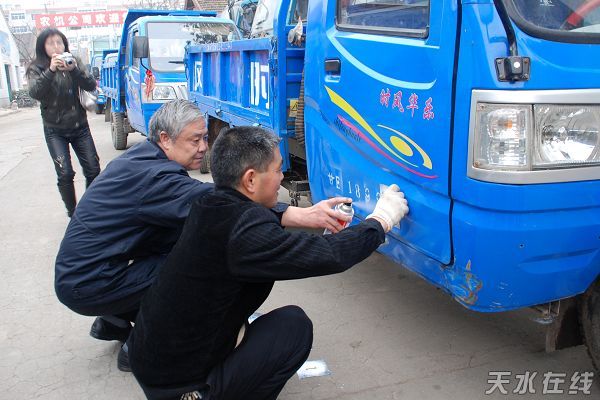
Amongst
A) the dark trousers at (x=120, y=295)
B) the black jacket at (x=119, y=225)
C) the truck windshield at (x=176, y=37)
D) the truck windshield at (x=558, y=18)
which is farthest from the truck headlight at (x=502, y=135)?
the truck windshield at (x=176, y=37)

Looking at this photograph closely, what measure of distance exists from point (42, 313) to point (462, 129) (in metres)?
2.91

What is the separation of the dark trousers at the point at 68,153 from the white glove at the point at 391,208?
374 cm

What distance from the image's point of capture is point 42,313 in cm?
353

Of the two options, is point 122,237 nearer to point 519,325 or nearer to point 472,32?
point 472,32

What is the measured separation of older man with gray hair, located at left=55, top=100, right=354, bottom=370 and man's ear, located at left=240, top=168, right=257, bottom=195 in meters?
0.42

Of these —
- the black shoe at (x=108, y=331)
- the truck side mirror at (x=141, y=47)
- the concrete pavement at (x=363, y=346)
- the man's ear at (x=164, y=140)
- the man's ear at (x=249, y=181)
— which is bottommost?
the concrete pavement at (x=363, y=346)

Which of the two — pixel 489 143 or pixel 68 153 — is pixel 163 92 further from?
pixel 489 143

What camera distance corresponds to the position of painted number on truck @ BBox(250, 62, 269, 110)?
3934mm

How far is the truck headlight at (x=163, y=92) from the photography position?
8258 mm

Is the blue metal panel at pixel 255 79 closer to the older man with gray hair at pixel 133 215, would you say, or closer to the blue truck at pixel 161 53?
the older man with gray hair at pixel 133 215

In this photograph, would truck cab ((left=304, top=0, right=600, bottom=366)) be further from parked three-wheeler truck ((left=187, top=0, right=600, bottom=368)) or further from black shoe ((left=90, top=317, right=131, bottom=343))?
black shoe ((left=90, top=317, right=131, bottom=343))

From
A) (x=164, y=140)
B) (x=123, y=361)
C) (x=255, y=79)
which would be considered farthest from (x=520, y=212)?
(x=255, y=79)

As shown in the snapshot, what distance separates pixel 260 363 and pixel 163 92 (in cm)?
693

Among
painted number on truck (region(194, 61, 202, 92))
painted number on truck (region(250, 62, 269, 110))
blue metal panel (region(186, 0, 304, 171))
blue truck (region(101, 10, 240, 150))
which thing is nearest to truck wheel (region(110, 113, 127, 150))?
blue truck (region(101, 10, 240, 150))
